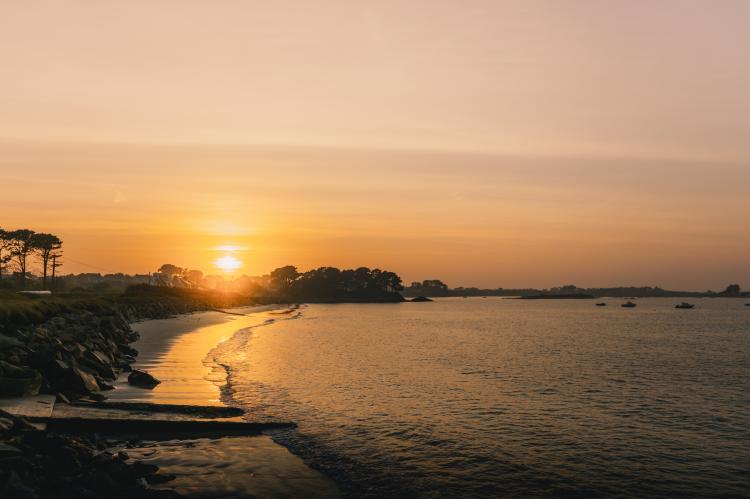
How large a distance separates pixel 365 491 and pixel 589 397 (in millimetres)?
20141

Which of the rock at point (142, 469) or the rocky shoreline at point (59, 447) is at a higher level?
the rocky shoreline at point (59, 447)

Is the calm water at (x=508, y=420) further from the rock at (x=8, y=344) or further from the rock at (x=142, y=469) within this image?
the rock at (x=8, y=344)

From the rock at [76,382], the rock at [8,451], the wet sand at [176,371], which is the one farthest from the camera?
the wet sand at [176,371]

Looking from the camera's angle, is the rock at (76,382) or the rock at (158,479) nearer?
the rock at (158,479)

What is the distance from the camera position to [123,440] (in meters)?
19.2

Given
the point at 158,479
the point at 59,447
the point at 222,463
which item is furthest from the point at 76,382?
the point at 158,479

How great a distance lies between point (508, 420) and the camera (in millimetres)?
25109

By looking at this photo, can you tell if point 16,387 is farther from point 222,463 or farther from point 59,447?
point 222,463

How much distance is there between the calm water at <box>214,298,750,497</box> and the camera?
17.0 metres

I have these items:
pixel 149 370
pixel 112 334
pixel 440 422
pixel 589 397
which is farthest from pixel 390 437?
pixel 112 334

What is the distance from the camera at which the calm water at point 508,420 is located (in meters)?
17.0

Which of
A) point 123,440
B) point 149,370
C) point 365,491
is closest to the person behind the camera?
point 365,491

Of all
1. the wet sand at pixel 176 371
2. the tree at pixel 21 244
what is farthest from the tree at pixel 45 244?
the wet sand at pixel 176 371

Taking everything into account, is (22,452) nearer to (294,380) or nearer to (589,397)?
(294,380)
